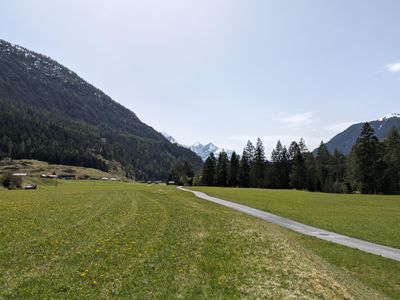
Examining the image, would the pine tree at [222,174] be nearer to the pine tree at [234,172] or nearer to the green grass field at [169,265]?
the pine tree at [234,172]

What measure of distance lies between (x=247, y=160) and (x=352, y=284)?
14355 centimetres

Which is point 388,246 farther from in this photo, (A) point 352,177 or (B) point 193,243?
(A) point 352,177

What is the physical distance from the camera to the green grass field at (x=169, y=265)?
41.2 feet

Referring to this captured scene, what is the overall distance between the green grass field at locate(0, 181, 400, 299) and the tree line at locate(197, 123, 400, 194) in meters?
90.2

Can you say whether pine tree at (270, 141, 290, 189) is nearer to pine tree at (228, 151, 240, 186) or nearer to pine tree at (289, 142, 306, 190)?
pine tree at (289, 142, 306, 190)

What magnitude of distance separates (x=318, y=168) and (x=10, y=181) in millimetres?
112579

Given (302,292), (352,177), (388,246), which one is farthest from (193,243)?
(352,177)

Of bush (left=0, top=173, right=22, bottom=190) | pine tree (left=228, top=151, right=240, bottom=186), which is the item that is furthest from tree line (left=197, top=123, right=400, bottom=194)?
bush (left=0, top=173, right=22, bottom=190)

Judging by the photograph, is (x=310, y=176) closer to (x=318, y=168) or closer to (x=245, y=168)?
(x=318, y=168)

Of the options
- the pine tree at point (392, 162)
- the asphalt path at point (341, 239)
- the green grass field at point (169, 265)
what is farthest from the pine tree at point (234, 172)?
the green grass field at point (169, 265)

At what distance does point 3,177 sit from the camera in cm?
9831

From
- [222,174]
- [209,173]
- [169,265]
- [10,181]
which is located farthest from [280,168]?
[169,265]

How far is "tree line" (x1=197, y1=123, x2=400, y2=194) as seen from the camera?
105312 millimetres

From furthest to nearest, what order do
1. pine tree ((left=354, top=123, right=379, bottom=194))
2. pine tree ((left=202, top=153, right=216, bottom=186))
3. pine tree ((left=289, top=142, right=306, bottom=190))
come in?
pine tree ((left=202, top=153, right=216, bottom=186)), pine tree ((left=289, top=142, right=306, bottom=190)), pine tree ((left=354, top=123, right=379, bottom=194))
